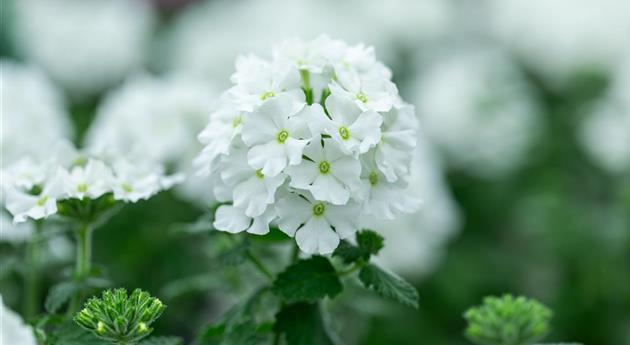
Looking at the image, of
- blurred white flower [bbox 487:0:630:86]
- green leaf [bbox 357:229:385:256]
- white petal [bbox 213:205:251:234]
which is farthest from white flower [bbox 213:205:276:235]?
blurred white flower [bbox 487:0:630:86]

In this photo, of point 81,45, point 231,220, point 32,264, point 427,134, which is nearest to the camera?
point 231,220

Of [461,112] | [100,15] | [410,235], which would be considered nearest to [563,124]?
[461,112]

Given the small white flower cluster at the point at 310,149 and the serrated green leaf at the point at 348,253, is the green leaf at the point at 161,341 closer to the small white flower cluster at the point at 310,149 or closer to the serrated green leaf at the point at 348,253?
the small white flower cluster at the point at 310,149

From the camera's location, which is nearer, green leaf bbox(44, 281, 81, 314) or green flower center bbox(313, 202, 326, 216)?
green flower center bbox(313, 202, 326, 216)

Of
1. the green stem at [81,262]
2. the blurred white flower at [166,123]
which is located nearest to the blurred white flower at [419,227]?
the blurred white flower at [166,123]

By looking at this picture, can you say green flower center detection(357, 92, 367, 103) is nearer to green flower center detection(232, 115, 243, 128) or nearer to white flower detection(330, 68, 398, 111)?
white flower detection(330, 68, 398, 111)

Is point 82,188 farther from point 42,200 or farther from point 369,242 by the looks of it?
point 369,242

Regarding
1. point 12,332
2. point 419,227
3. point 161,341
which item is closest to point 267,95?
point 161,341
